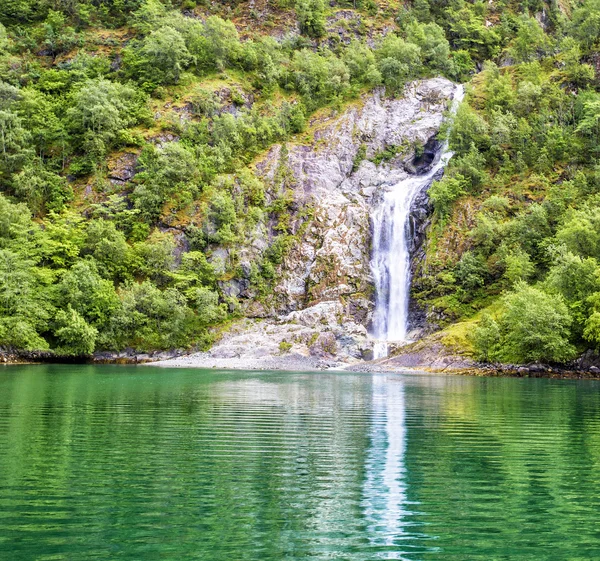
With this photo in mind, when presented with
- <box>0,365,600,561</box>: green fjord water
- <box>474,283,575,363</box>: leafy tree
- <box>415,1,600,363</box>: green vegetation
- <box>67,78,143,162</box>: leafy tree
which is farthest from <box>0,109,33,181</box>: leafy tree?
<box>0,365,600,561</box>: green fjord water

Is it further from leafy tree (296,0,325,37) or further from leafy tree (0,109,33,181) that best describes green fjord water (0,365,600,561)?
leafy tree (296,0,325,37)

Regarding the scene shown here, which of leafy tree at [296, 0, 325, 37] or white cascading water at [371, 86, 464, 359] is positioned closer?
white cascading water at [371, 86, 464, 359]

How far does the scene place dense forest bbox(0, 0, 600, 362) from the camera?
220ft

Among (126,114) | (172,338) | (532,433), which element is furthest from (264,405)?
(126,114)

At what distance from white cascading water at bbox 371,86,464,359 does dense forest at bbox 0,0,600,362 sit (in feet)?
9.66

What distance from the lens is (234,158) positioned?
88.6 meters

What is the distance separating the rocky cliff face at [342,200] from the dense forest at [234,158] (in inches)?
111

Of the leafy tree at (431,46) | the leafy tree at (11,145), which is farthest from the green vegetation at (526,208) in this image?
the leafy tree at (11,145)

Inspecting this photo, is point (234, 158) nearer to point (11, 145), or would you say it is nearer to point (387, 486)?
point (11, 145)

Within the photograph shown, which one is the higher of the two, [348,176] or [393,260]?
[348,176]

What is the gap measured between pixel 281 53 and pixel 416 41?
2367cm

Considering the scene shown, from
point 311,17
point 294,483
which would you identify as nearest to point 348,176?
point 311,17

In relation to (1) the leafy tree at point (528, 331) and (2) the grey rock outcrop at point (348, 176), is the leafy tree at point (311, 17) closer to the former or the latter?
(2) the grey rock outcrop at point (348, 176)

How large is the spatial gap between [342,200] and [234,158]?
658 inches
